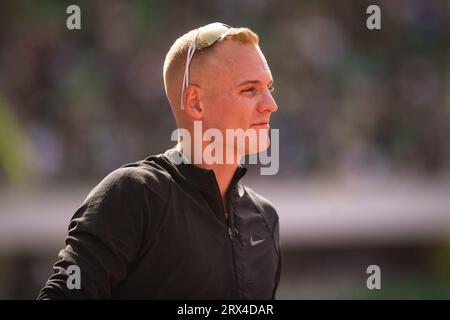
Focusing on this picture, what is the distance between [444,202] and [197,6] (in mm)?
3846

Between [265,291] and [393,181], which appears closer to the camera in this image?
[265,291]

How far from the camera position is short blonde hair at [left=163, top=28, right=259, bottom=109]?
2551 millimetres

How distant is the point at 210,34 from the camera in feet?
8.37

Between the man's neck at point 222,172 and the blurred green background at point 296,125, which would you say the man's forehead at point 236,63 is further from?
the blurred green background at point 296,125

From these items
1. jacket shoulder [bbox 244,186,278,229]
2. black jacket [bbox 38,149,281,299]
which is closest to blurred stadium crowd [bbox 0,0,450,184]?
jacket shoulder [bbox 244,186,278,229]

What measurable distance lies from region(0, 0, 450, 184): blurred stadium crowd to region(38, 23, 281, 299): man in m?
5.61

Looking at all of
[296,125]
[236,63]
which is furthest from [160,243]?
[296,125]

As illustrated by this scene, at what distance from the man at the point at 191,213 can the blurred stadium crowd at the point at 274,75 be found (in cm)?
561

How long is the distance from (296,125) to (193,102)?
23.0 feet

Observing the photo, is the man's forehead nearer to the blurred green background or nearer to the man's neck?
the man's neck
